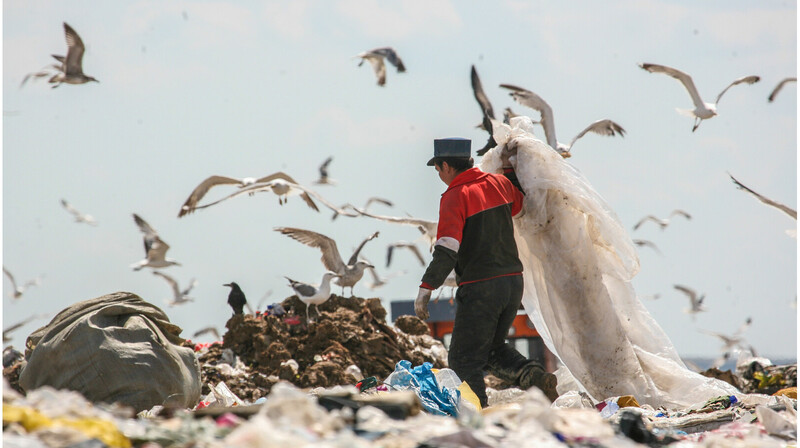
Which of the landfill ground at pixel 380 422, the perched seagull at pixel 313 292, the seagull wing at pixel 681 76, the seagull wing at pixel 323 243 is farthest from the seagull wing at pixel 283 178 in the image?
the landfill ground at pixel 380 422

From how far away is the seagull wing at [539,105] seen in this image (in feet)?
41.3

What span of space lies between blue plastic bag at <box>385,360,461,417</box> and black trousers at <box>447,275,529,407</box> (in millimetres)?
282

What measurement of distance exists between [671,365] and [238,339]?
4.76m

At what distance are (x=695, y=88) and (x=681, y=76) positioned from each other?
0.89m

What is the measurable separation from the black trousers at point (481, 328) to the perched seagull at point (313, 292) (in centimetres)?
508

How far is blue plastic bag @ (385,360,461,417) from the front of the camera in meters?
4.74

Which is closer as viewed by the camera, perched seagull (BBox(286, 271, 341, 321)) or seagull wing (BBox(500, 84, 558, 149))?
perched seagull (BBox(286, 271, 341, 321))

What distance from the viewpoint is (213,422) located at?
10.3 feet

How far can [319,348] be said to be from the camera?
29.7 feet

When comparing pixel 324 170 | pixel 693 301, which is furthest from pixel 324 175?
pixel 693 301

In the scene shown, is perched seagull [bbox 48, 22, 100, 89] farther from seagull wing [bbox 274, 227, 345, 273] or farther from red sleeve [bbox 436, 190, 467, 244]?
red sleeve [bbox 436, 190, 467, 244]

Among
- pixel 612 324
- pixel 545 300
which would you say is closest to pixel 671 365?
pixel 612 324

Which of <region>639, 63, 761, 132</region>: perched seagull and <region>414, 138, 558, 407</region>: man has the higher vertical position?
<region>639, 63, 761, 132</region>: perched seagull

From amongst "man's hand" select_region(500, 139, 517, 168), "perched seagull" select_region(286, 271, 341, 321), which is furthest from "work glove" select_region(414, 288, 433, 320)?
"perched seagull" select_region(286, 271, 341, 321)
